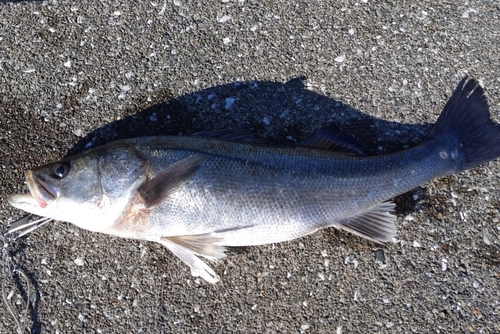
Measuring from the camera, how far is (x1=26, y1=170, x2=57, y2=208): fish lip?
2.81 m

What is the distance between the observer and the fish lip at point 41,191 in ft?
9.21

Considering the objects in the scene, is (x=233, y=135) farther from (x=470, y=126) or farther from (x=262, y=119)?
Answer: (x=470, y=126)

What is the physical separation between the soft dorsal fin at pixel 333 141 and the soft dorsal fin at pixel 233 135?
0.39m

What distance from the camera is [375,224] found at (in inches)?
116

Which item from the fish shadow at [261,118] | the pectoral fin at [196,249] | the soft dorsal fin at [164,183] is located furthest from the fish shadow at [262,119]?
the pectoral fin at [196,249]

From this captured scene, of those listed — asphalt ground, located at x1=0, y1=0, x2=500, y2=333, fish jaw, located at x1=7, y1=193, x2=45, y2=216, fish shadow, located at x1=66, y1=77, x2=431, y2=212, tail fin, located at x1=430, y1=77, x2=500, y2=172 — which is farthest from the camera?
fish shadow, located at x1=66, y1=77, x2=431, y2=212

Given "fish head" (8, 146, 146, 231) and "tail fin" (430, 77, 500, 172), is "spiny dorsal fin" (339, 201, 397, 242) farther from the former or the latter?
"fish head" (8, 146, 146, 231)

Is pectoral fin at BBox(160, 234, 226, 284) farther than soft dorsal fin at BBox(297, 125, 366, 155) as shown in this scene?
No

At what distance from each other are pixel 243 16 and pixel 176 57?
2.27 ft

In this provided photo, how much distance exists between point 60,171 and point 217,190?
3.68 ft

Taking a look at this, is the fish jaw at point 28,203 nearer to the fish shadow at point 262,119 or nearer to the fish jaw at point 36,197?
the fish jaw at point 36,197

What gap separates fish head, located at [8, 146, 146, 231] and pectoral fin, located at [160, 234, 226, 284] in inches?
17.3

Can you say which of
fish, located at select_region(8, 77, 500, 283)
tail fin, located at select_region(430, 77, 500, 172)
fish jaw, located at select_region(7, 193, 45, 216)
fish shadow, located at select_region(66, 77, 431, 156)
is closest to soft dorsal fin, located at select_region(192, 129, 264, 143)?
fish, located at select_region(8, 77, 500, 283)

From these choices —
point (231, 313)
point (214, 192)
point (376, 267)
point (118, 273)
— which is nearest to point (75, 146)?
point (118, 273)
